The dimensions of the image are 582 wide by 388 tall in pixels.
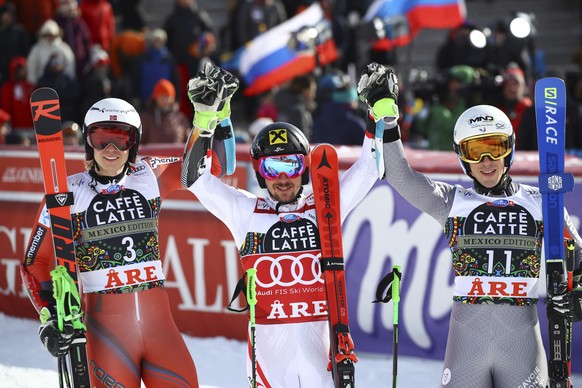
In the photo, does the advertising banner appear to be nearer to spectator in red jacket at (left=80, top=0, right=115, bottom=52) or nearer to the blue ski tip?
the blue ski tip

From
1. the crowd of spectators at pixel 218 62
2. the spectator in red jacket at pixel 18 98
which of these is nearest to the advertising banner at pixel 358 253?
the crowd of spectators at pixel 218 62

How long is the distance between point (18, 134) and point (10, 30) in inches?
111

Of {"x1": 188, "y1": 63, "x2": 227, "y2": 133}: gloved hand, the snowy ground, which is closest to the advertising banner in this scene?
the snowy ground

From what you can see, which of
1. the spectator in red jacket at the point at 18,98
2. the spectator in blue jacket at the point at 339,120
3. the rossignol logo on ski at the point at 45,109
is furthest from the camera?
the spectator in red jacket at the point at 18,98

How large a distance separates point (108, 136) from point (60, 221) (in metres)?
0.54

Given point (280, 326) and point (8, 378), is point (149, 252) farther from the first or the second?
point (8, 378)

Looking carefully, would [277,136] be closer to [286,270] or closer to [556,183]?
[286,270]

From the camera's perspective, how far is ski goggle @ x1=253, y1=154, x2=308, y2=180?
5.66 m

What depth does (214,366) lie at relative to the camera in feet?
27.4

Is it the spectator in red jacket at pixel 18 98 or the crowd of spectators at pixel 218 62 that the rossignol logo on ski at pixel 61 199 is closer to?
the crowd of spectators at pixel 218 62

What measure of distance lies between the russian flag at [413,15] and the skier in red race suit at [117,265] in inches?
329

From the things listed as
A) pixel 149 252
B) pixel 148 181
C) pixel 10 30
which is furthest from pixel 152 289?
pixel 10 30

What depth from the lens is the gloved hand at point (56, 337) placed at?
5477 millimetres

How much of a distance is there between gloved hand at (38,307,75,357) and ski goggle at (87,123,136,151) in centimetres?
100
